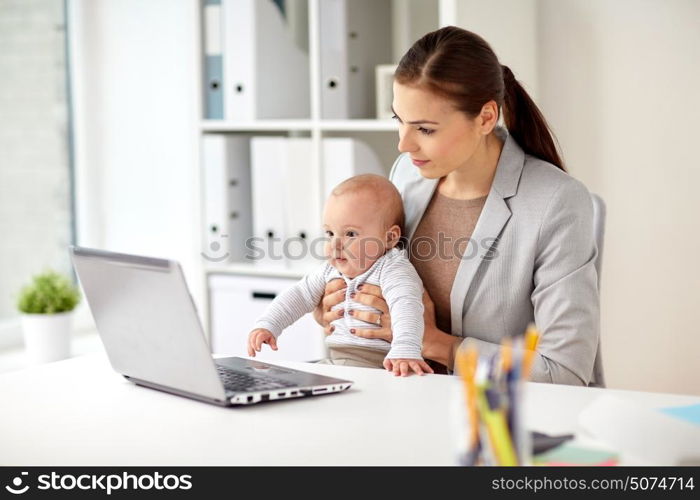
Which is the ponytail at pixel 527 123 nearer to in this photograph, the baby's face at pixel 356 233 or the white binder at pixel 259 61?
the baby's face at pixel 356 233

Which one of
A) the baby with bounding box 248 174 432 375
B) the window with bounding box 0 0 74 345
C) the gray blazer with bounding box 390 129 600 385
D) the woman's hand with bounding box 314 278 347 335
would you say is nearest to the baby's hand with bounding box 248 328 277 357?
the baby with bounding box 248 174 432 375

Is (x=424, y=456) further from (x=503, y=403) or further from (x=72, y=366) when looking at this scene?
(x=72, y=366)

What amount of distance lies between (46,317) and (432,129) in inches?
66.6

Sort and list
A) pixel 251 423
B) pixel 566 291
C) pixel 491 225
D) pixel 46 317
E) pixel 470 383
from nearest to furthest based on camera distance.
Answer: pixel 470 383, pixel 251 423, pixel 566 291, pixel 491 225, pixel 46 317

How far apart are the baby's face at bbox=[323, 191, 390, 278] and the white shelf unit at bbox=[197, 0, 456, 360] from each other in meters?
0.76

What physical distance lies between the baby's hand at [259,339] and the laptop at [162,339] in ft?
0.81

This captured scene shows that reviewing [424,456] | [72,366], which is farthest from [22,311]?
[424,456]

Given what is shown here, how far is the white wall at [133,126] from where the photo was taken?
3.34 meters

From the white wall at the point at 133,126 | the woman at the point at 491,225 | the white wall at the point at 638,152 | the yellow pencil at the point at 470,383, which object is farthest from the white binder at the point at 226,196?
the yellow pencil at the point at 470,383

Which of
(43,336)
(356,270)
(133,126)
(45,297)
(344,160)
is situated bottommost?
(43,336)

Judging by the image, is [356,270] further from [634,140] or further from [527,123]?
[634,140]

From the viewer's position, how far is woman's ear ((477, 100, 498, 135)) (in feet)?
5.74

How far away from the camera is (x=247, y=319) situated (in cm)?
286

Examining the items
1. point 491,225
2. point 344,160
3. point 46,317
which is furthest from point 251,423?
point 46,317
